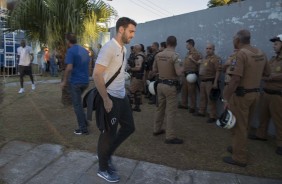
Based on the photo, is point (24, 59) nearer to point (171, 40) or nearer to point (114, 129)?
point (171, 40)

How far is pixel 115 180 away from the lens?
4.20m

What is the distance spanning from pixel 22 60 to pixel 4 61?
21.4ft

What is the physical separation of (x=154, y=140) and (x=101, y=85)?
2683mm

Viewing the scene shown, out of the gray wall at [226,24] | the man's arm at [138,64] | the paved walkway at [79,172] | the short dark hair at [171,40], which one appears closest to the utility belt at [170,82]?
the short dark hair at [171,40]

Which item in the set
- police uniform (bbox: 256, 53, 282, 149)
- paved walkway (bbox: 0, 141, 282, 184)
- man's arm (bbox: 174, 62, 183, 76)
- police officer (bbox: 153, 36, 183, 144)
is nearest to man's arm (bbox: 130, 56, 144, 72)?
police officer (bbox: 153, 36, 183, 144)

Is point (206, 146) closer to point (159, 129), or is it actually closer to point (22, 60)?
point (159, 129)

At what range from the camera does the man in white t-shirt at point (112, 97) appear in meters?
3.76

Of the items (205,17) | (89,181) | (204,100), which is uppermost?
(205,17)

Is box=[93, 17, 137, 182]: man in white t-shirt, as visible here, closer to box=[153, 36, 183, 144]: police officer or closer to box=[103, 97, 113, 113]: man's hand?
box=[103, 97, 113, 113]: man's hand

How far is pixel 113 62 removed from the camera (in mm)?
3881

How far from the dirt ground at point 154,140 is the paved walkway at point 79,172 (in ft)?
0.78

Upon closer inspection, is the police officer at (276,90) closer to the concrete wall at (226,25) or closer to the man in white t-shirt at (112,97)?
the concrete wall at (226,25)

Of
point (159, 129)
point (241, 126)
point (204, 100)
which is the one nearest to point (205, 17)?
point (204, 100)

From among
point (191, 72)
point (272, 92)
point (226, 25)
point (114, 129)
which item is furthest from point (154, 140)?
point (226, 25)
